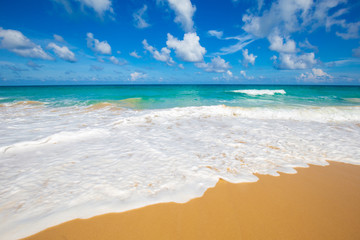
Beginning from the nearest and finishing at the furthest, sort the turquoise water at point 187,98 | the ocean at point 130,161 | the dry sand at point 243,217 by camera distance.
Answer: the dry sand at point 243,217 → the ocean at point 130,161 → the turquoise water at point 187,98

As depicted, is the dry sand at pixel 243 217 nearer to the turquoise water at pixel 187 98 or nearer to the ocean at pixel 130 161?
the ocean at pixel 130 161

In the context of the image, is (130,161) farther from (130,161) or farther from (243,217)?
(243,217)

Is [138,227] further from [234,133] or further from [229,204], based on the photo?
[234,133]

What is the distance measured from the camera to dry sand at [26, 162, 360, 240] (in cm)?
204

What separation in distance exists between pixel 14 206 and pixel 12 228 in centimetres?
52

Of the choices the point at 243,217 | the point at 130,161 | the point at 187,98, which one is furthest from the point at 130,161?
the point at 187,98

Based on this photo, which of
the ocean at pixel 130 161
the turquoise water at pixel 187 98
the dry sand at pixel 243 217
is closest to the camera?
the dry sand at pixel 243 217

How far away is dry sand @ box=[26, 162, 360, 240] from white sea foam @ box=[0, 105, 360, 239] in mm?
185

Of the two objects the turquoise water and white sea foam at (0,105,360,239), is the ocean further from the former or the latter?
the turquoise water

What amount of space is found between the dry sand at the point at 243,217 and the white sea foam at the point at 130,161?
0.61 feet

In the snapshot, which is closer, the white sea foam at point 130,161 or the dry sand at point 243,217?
the dry sand at point 243,217

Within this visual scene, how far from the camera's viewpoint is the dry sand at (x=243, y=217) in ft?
6.68

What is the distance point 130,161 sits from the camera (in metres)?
3.79

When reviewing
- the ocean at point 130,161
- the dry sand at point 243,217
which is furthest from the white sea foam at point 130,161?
the dry sand at point 243,217
